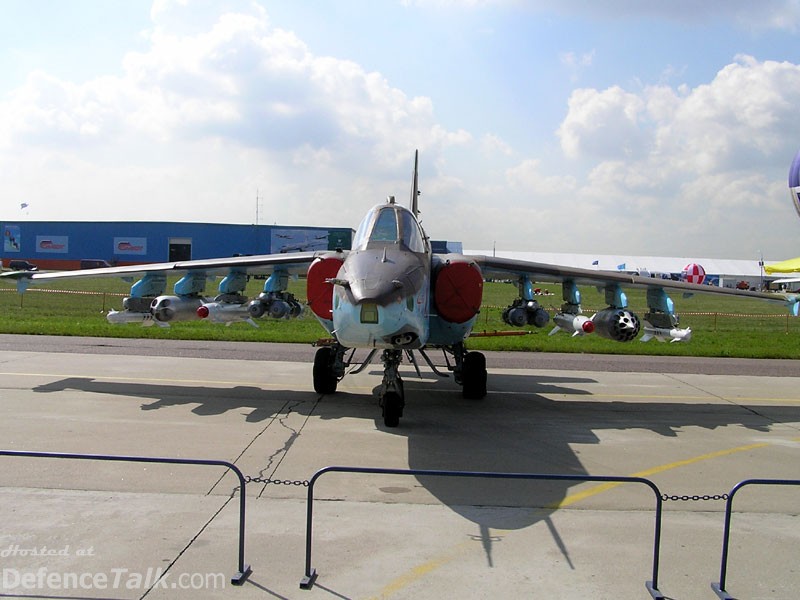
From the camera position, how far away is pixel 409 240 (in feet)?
33.8

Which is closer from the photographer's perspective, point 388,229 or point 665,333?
point 388,229

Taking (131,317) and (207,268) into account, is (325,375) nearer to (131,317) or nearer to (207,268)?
(207,268)

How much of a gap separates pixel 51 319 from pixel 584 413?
22252 millimetres

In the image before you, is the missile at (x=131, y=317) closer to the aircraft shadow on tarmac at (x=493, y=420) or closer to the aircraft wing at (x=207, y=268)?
the aircraft wing at (x=207, y=268)

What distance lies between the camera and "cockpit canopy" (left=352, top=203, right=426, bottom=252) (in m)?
9.99

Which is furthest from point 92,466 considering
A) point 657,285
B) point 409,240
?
point 657,285

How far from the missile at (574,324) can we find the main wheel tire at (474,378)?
5.70 ft

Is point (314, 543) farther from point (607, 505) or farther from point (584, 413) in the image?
point (584, 413)

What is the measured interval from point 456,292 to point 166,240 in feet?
249

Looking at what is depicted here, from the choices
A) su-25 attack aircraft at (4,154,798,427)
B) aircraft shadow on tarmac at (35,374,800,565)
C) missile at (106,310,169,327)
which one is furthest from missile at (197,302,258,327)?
aircraft shadow on tarmac at (35,374,800,565)

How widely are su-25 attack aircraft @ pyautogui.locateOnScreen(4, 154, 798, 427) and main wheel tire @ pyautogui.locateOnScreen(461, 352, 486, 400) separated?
20mm

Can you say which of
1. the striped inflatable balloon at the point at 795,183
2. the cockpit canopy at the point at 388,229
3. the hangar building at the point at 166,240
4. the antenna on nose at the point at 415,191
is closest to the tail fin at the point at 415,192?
the antenna on nose at the point at 415,191

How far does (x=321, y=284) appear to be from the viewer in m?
11.2

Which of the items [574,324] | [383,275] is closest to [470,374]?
[574,324]
